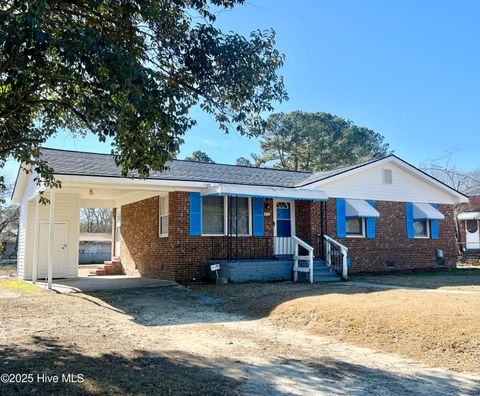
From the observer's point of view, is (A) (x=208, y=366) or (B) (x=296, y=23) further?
(B) (x=296, y=23)

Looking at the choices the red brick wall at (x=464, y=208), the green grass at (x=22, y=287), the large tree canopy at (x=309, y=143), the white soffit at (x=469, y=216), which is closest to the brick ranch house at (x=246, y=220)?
the green grass at (x=22, y=287)

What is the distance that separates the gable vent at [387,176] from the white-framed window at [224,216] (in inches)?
234

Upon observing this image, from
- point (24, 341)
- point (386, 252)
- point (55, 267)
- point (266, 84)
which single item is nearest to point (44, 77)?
point (266, 84)

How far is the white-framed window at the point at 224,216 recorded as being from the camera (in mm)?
15109

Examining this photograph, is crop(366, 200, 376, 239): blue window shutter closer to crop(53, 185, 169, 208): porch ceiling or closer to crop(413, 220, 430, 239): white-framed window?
crop(413, 220, 430, 239): white-framed window

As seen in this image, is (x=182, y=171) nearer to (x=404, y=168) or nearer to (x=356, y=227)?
(x=356, y=227)

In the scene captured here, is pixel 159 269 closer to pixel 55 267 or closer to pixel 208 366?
pixel 55 267

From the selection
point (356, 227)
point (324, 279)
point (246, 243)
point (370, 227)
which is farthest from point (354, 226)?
point (246, 243)

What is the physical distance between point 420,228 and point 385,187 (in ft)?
8.56

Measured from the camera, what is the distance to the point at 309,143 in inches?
1606

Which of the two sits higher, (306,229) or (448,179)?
(448,179)

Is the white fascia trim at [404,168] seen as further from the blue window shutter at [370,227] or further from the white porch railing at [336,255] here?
the white porch railing at [336,255]

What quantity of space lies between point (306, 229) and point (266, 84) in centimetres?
971

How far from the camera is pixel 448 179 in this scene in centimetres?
3394
